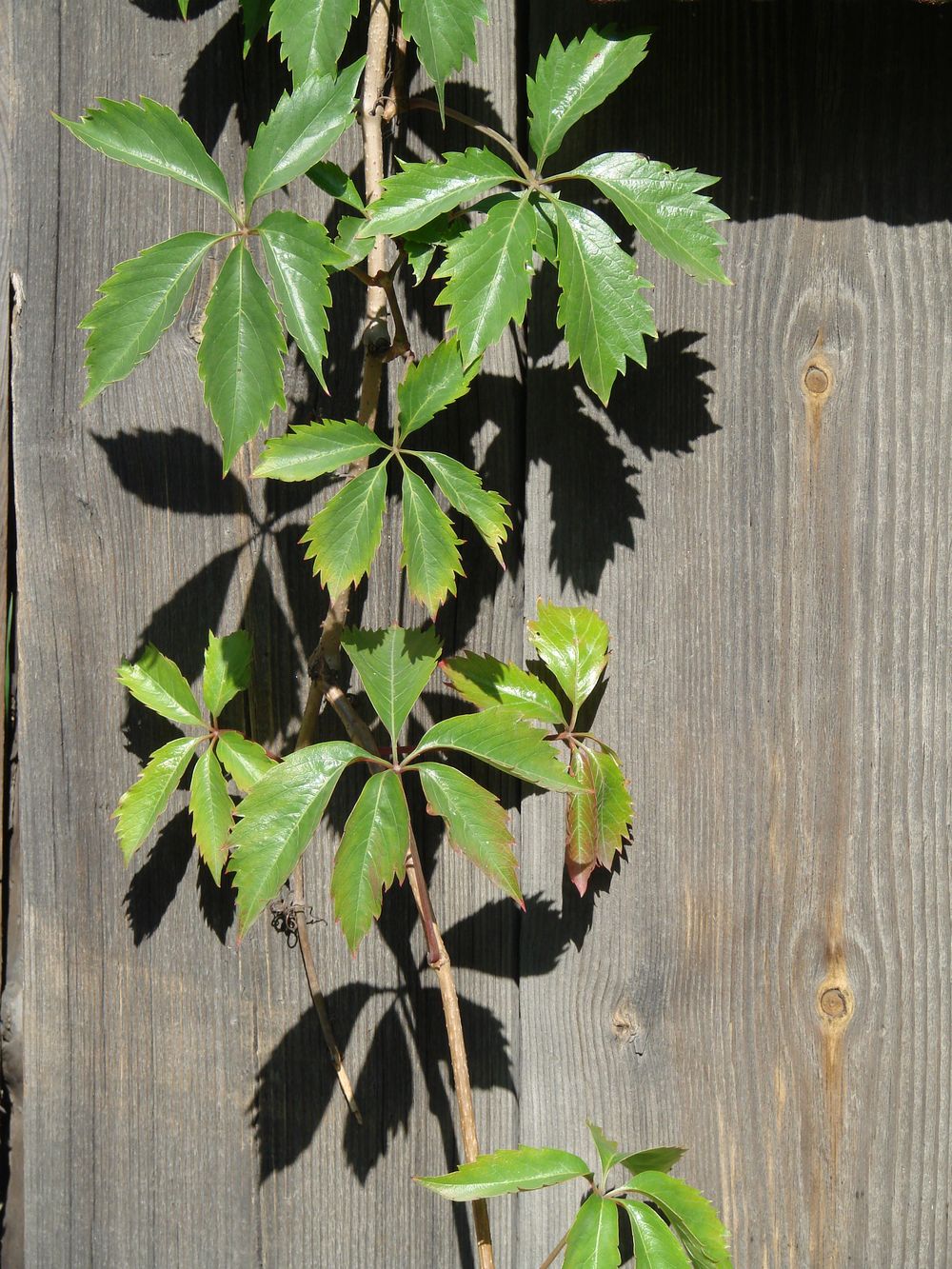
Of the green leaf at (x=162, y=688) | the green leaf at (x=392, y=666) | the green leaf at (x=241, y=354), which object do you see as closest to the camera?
the green leaf at (x=241, y=354)

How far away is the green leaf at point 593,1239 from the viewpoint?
870mm

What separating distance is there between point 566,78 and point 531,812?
76 centimetres

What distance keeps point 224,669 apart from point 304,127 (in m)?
0.54

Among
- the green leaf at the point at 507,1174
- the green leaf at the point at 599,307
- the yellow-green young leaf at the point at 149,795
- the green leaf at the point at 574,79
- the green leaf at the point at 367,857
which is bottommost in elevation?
the green leaf at the point at 507,1174

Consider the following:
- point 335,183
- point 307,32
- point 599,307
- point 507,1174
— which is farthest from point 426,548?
point 507,1174

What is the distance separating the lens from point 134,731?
1.11m

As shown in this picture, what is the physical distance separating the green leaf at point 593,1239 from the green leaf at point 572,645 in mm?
480

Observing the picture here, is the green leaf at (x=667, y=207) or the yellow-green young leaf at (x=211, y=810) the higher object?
the green leaf at (x=667, y=207)

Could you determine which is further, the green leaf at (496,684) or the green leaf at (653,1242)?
the green leaf at (496,684)

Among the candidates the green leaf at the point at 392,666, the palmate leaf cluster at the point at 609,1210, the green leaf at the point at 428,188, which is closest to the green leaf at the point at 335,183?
the green leaf at the point at 428,188

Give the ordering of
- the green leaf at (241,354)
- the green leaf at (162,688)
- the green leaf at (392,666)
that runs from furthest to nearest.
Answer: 1. the green leaf at (162,688)
2. the green leaf at (392,666)
3. the green leaf at (241,354)

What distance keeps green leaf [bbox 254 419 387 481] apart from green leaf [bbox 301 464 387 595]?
0.03 m

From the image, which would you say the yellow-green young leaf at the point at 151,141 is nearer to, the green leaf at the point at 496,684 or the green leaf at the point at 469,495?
the green leaf at the point at 469,495

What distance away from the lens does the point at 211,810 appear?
100 cm
